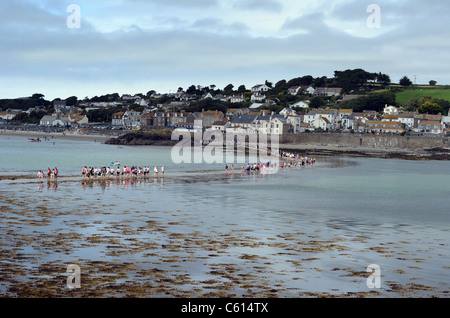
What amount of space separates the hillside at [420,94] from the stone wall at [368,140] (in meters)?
57.0

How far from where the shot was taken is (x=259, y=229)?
22.4 metres

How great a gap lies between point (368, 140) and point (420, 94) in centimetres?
6782

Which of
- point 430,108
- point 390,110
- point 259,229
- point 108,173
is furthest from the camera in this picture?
point 390,110

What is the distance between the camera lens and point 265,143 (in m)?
104

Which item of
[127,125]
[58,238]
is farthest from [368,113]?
[58,238]

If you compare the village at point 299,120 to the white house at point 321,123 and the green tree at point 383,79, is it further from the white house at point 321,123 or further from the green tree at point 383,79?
the green tree at point 383,79

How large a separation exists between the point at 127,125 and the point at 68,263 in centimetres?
15027

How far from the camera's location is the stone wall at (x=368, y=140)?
308ft

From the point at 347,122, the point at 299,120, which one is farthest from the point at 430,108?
the point at 299,120

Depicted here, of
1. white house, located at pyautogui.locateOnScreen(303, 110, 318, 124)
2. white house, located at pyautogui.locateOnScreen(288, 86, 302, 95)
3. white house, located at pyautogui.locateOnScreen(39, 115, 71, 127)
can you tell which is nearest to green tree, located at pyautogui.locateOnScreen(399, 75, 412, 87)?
white house, located at pyautogui.locateOnScreen(288, 86, 302, 95)

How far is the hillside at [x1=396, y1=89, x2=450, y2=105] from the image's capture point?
501 feet

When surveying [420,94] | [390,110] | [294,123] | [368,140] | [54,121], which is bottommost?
[368,140]

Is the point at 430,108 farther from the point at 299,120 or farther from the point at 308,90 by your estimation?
the point at 308,90
